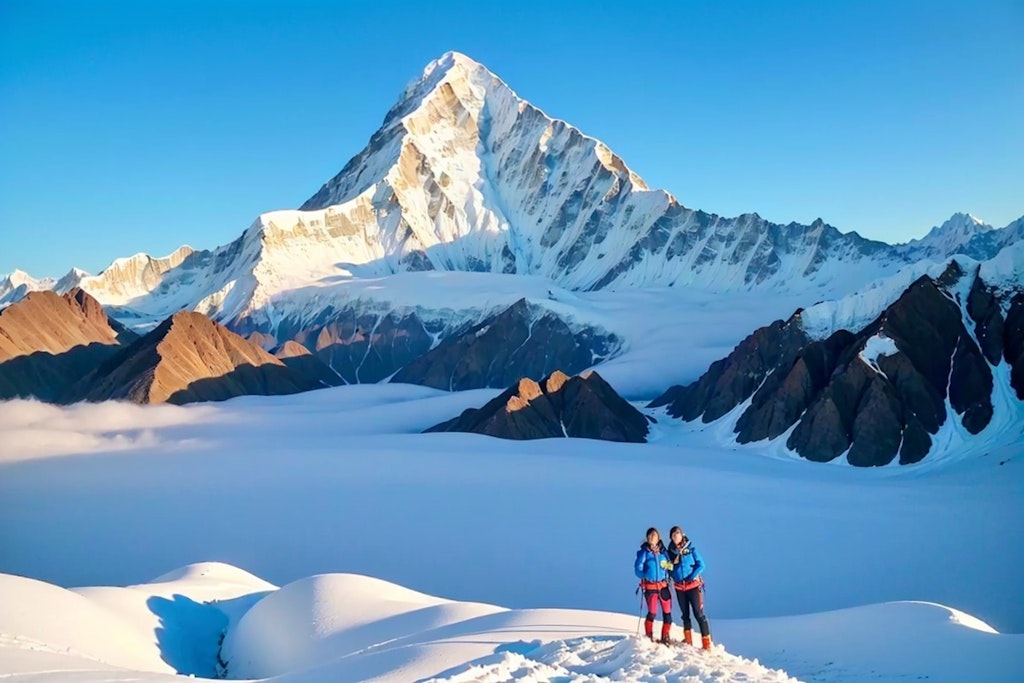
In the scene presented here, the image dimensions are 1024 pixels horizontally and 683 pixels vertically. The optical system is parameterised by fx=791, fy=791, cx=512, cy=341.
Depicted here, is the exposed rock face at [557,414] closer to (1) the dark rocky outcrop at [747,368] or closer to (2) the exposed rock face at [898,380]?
(1) the dark rocky outcrop at [747,368]

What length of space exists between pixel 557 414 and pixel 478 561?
6780cm

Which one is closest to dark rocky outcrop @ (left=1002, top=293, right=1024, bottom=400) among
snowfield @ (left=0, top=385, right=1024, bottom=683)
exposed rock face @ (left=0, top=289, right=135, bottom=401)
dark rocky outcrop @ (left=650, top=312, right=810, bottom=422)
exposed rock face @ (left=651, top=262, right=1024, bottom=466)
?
exposed rock face @ (left=651, top=262, right=1024, bottom=466)

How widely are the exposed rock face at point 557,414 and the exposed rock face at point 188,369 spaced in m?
51.8

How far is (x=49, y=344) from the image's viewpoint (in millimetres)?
143125

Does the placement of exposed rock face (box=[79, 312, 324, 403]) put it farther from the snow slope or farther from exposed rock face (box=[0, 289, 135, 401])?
the snow slope

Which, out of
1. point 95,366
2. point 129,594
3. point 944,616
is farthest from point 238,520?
point 95,366

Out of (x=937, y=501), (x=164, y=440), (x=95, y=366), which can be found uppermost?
(x=95, y=366)

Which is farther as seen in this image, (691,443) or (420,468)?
(691,443)

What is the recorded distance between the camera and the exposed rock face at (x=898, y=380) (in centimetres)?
8556

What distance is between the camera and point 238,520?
177 feet

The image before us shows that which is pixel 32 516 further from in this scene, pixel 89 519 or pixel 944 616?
pixel 944 616

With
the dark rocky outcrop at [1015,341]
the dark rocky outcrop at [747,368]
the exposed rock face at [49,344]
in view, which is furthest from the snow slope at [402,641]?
the exposed rock face at [49,344]

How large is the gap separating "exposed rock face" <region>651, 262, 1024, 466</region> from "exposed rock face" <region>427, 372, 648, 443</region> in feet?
55.6

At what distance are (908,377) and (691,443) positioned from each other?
2853cm
